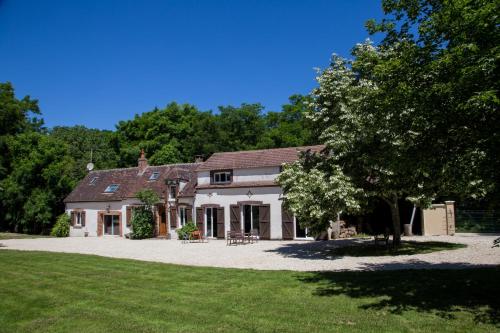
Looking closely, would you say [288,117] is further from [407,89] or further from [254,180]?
[407,89]

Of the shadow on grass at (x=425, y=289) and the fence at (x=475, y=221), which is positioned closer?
the shadow on grass at (x=425, y=289)

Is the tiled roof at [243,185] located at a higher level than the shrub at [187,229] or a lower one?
higher

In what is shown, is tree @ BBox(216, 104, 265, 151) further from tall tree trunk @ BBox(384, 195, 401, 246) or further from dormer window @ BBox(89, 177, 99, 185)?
tall tree trunk @ BBox(384, 195, 401, 246)

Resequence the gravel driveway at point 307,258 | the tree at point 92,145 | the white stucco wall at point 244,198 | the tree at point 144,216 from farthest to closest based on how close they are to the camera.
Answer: the tree at point 92,145
the tree at point 144,216
the white stucco wall at point 244,198
the gravel driveway at point 307,258

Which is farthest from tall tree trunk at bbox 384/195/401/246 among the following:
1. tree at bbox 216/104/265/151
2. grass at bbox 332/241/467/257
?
tree at bbox 216/104/265/151

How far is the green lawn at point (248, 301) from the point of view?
7.80 metres

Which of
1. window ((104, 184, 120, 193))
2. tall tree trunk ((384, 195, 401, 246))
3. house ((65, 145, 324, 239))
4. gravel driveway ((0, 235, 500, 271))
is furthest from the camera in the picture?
window ((104, 184, 120, 193))

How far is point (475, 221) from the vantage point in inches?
1037

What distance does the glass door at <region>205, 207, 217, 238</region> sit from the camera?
95.4ft

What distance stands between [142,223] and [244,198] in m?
8.17

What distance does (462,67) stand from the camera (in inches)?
314

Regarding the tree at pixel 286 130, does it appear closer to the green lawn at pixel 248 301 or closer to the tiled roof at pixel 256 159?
the tiled roof at pixel 256 159

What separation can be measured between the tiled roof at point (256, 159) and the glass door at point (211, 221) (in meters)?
2.95

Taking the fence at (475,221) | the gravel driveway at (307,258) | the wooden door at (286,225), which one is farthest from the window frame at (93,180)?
the fence at (475,221)
